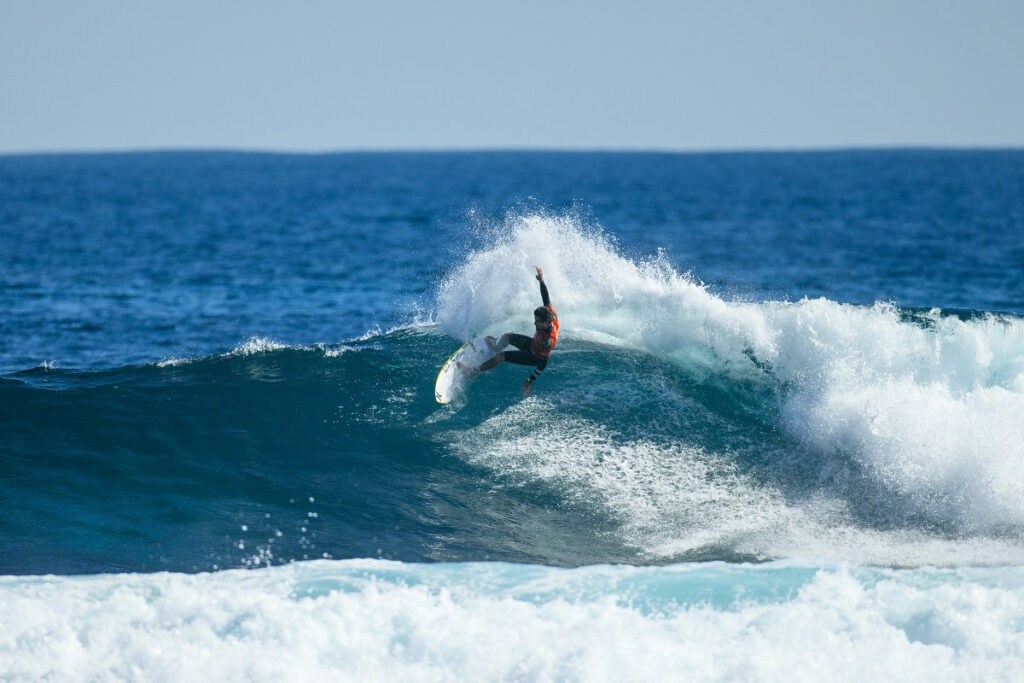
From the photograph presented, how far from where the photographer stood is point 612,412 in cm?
1445

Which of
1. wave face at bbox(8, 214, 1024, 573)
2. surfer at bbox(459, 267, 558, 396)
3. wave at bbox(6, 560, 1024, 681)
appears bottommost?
wave at bbox(6, 560, 1024, 681)

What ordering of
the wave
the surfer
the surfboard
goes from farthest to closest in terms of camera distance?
the surfboard < the surfer < the wave

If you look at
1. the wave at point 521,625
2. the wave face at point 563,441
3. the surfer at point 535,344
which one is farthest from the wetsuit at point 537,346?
the wave at point 521,625

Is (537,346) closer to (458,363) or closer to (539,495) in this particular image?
(458,363)

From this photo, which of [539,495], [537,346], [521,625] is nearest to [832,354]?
[537,346]

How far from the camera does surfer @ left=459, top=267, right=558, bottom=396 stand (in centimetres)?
1309

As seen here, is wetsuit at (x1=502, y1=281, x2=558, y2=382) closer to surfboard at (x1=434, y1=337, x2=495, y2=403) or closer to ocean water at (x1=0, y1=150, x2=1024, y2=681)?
surfboard at (x1=434, y1=337, x2=495, y2=403)

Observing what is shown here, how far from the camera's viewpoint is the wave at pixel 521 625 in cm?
897

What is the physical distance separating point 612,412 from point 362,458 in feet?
13.0

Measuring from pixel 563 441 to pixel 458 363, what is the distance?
2.28 m

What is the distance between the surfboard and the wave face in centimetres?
41

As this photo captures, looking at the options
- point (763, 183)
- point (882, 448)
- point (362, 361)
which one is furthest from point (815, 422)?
point (763, 183)

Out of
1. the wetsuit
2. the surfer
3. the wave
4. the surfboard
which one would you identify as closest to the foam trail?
the surfboard

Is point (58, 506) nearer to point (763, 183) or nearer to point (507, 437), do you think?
point (507, 437)
